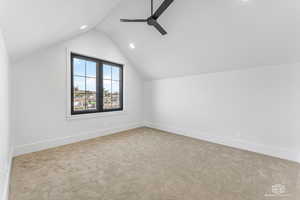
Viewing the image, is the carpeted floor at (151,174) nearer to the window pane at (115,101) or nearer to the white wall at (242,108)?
the white wall at (242,108)

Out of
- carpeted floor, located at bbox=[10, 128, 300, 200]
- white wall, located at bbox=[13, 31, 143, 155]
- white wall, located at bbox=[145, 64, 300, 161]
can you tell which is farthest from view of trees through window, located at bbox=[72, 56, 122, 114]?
white wall, located at bbox=[145, 64, 300, 161]

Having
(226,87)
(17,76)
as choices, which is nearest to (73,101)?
(17,76)

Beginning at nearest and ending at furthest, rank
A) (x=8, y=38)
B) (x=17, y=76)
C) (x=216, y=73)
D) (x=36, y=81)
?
(x=8, y=38) → (x=17, y=76) → (x=36, y=81) → (x=216, y=73)

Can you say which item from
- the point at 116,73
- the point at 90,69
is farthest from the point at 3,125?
the point at 116,73

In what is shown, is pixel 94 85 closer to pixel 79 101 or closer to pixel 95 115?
pixel 79 101

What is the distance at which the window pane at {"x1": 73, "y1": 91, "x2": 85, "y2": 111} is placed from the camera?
10.9 ft

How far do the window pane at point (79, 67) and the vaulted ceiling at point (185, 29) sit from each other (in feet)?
2.21

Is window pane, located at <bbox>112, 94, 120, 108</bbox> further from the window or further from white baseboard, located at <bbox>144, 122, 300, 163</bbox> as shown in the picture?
white baseboard, located at <bbox>144, 122, 300, 163</bbox>

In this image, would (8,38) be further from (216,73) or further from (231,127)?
(231,127)

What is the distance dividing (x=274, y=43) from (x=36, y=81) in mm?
4470

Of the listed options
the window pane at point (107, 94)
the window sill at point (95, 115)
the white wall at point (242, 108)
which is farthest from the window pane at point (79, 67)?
the white wall at point (242, 108)

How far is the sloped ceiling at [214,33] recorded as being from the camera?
78.2 inches

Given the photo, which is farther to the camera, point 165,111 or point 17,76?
point 165,111

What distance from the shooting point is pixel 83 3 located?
5.76 ft
